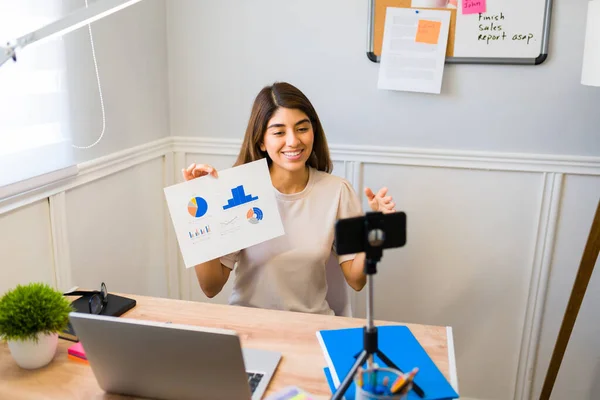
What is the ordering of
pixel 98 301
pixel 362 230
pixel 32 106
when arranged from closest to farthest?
1. pixel 362 230
2. pixel 98 301
3. pixel 32 106

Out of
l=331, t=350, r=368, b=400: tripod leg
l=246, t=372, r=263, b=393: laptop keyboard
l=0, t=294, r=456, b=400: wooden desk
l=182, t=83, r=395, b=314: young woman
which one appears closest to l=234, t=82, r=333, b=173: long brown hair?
l=182, t=83, r=395, b=314: young woman

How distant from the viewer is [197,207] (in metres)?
1.37

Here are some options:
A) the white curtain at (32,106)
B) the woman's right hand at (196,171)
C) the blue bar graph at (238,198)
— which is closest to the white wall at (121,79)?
the white curtain at (32,106)

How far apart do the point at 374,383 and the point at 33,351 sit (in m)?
0.69

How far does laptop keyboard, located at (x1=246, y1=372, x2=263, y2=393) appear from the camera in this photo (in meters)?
1.06

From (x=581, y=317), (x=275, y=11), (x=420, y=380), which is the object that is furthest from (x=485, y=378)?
(x=275, y=11)

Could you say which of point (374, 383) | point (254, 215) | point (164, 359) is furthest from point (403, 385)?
point (254, 215)

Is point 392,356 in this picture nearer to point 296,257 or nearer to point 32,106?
point 296,257

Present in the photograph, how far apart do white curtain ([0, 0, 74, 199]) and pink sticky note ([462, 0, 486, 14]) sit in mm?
1342

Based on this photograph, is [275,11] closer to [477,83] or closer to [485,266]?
[477,83]

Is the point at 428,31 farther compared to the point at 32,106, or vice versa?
the point at 428,31

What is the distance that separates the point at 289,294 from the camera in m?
1.61

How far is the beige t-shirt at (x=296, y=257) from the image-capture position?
5.24ft

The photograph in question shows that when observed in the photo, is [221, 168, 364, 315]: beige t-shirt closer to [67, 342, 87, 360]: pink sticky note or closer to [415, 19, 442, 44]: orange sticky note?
[67, 342, 87, 360]: pink sticky note
